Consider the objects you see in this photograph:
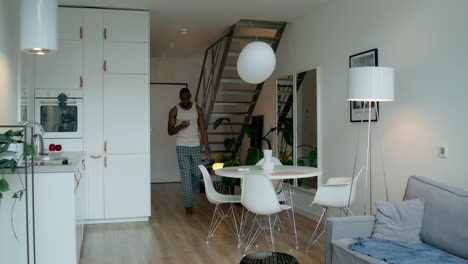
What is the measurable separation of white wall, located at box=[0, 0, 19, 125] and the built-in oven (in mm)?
623

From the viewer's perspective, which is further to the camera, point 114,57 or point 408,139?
point 114,57

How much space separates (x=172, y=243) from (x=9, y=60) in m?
2.48

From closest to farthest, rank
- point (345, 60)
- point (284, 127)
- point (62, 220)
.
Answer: point (62, 220) → point (345, 60) → point (284, 127)

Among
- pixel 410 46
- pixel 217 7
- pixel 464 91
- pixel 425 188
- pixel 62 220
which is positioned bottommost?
pixel 62 220

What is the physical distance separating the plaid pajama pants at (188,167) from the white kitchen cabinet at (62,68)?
1.58 m

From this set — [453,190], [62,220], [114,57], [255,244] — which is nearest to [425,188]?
[453,190]

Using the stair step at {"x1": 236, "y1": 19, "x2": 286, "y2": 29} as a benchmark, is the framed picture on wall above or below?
below

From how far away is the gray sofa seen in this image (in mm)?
2757

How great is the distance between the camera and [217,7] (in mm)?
5551

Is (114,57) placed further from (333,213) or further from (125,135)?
(333,213)

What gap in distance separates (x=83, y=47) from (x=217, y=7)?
1.75 m

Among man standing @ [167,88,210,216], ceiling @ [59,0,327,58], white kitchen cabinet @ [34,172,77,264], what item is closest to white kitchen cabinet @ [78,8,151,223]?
ceiling @ [59,0,327,58]

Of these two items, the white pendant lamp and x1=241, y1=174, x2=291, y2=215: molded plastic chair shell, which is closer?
the white pendant lamp

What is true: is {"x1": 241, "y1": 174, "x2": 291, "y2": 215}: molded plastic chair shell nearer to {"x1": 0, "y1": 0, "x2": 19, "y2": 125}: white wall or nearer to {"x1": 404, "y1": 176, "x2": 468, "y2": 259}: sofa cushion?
{"x1": 404, "y1": 176, "x2": 468, "y2": 259}: sofa cushion
